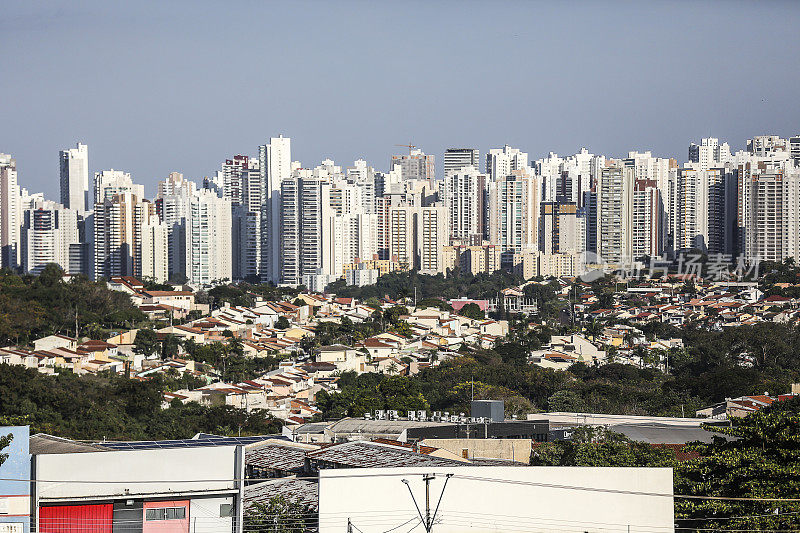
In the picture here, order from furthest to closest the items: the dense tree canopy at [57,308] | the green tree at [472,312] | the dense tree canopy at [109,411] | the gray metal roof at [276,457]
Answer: the green tree at [472,312] < the dense tree canopy at [57,308] < the dense tree canopy at [109,411] < the gray metal roof at [276,457]

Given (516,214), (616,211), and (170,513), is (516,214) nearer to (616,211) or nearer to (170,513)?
(616,211)

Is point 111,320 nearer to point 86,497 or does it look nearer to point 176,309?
point 176,309

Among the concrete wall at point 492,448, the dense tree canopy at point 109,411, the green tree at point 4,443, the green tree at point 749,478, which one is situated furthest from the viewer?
the dense tree canopy at point 109,411

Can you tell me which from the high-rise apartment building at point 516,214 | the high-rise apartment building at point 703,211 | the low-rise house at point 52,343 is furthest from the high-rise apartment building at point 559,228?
the low-rise house at point 52,343

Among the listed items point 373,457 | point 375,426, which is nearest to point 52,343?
point 375,426

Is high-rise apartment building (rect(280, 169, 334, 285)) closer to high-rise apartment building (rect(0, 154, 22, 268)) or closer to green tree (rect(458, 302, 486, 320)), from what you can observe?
green tree (rect(458, 302, 486, 320))

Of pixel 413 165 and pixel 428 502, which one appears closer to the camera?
pixel 428 502

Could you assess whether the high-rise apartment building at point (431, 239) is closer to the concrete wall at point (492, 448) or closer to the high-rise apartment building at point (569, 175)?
the high-rise apartment building at point (569, 175)
